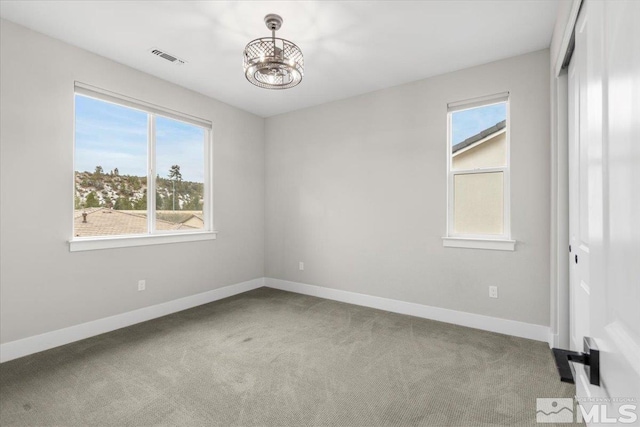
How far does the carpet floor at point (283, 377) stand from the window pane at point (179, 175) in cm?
128

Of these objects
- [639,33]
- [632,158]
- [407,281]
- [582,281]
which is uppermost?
[639,33]

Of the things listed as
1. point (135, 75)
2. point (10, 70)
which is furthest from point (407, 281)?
point (10, 70)

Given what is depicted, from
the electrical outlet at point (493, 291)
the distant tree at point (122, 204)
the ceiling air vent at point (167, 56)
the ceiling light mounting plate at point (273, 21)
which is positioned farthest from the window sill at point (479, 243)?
the distant tree at point (122, 204)

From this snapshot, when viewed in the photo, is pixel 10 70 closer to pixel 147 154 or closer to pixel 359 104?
pixel 147 154

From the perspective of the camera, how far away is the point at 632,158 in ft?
1.51

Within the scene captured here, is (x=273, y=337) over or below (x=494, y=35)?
below

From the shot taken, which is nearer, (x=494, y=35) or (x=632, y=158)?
(x=632, y=158)

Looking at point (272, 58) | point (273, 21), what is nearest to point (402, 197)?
point (272, 58)

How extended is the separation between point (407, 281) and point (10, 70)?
4.29 meters

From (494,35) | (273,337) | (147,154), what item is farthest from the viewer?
Result: (147,154)

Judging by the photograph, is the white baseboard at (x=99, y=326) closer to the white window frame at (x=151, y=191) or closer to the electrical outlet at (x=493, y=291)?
the white window frame at (x=151, y=191)

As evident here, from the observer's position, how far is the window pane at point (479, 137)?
3.25m

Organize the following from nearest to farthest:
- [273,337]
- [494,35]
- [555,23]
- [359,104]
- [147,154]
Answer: [555,23] < [494,35] < [273,337] < [147,154] < [359,104]

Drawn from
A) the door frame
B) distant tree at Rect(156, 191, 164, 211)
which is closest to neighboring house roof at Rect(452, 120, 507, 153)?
the door frame
